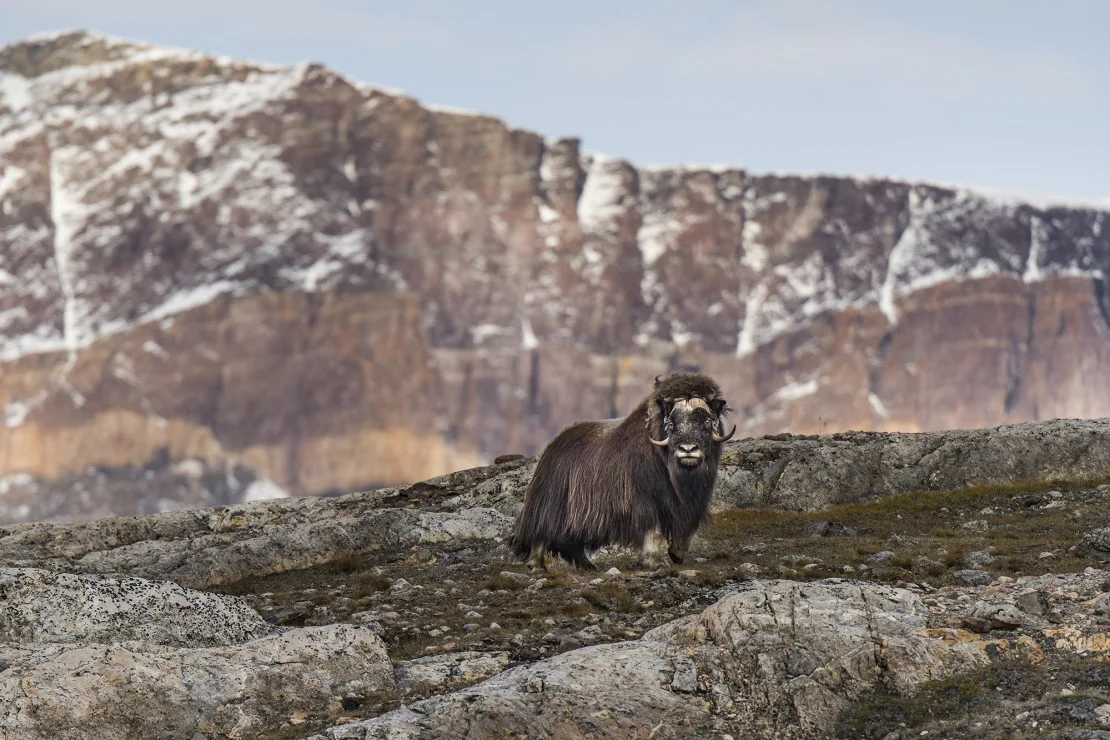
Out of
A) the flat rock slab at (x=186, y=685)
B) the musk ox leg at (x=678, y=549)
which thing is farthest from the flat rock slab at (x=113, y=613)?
the musk ox leg at (x=678, y=549)

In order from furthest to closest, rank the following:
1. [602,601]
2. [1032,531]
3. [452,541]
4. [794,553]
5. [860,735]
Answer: [452,541]
[1032,531]
[794,553]
[602,601]
[860,735]

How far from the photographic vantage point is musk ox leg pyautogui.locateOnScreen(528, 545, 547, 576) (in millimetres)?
26478

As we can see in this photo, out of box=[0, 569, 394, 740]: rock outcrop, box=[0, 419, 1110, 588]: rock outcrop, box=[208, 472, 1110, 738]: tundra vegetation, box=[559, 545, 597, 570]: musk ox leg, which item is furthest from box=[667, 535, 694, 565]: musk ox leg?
box=[0, 419, 1110, 588]: rock outcrop

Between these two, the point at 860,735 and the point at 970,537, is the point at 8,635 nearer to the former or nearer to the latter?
the point at 860,735

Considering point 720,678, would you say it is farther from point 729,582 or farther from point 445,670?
point 729,582

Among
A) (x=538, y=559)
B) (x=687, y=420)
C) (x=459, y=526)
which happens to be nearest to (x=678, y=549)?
(x=687, y=420)

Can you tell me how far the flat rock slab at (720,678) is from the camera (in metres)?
15.0

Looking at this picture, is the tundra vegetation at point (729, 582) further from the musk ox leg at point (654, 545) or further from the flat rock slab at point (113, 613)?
the flat rock slab at point (113, 613)

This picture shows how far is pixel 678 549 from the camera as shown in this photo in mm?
25656

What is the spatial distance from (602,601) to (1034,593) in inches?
274

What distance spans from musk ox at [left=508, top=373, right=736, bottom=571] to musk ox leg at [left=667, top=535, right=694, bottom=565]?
2 centimetres

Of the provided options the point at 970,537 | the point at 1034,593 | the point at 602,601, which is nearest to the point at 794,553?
the point at 970,537

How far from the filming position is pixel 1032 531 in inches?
1173

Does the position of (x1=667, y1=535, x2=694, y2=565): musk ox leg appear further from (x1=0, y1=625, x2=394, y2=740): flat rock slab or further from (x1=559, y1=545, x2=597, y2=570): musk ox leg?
(x1=0, y1=625, x2=394, y2=740): flat rock slab
